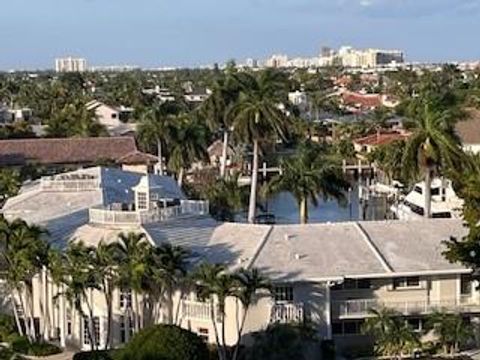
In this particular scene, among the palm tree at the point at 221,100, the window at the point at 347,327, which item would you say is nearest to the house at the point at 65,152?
the palm tree at the point at 221,100

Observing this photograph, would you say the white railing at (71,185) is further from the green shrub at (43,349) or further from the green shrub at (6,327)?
the green shrub at (43,349)

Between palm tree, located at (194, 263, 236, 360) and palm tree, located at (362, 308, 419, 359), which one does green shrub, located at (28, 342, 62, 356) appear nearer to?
palm tree, located at (194, 263, 236, 360)

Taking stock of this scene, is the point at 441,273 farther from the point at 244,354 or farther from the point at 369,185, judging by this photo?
the point at 369,185

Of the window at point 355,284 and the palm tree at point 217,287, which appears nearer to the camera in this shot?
the palm tree at point 217,287

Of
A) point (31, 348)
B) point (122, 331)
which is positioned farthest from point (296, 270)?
point (31, 348)

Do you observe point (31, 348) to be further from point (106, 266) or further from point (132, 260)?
point (132, 260)
